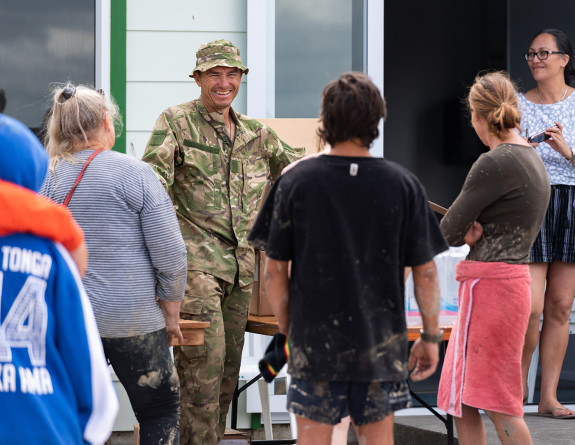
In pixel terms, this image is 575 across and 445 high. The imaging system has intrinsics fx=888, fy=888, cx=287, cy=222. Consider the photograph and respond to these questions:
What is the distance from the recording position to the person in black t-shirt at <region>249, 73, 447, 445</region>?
2514 mm

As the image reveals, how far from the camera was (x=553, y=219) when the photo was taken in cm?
481

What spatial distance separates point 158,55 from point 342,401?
9.69ft

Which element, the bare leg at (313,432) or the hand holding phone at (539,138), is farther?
the hand holding phone at (539,138)

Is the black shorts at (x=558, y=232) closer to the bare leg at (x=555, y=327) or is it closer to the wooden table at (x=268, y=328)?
the bare leg at (x=555, y=327)

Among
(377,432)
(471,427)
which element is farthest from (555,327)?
(377,432)

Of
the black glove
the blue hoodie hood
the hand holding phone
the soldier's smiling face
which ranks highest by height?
the soldier's smiling face

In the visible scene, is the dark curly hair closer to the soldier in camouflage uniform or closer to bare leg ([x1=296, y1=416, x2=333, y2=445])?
bare leg ([x1=296, y1=416, x2=333, y2=445])

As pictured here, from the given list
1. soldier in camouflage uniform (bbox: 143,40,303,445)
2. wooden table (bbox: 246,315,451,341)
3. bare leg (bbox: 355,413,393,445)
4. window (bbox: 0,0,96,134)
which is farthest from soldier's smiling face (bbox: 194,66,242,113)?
bare leg (bbox: 355,413,393,445)

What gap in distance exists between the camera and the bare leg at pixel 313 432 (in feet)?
8.44

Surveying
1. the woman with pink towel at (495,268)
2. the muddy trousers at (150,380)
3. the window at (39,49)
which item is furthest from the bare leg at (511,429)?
the window at (39,49)

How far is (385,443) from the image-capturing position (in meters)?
2.61

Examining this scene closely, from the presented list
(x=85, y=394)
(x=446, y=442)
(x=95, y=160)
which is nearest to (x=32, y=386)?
(x=85, y=394)

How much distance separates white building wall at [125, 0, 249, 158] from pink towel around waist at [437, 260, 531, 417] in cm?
232

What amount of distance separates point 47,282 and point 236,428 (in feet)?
10.4
